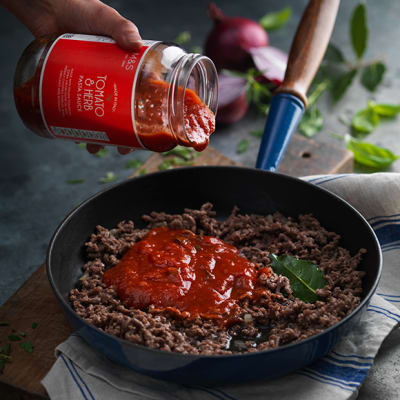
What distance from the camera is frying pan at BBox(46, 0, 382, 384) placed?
147cm

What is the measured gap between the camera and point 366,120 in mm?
3182

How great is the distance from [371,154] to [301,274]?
112 centimetres

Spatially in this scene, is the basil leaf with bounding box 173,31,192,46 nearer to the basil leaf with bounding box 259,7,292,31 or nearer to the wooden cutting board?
the basil leaf with bounding box 259,7,292,31

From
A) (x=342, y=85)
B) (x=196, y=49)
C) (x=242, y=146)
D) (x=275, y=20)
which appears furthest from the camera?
(x=275, y=20)

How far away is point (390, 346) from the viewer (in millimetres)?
1902

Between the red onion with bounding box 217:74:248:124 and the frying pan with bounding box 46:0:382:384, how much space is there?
0.67 m

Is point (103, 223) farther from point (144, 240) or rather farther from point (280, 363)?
point (280, 363)


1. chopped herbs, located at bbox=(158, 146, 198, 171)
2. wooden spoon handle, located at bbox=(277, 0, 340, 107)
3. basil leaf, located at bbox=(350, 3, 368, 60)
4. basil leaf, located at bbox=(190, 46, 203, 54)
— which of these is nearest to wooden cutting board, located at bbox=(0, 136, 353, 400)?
chopped herbs, located at bbox=(158, 146, 198, 171)

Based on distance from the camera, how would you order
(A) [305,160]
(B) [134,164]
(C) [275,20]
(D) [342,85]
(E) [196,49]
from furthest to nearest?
(C) [275,20]
(E) [196,49]
(D) [342,85]
(B) [134,164]
(A) [305,160]

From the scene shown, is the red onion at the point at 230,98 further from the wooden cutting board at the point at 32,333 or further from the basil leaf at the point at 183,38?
the wooden cutting board at the point at 32,333

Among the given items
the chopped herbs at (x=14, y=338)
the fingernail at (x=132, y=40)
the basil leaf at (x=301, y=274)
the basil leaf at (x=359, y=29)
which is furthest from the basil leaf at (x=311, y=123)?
the chopped herbs at (x=14, y=338)

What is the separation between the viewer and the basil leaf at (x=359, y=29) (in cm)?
337

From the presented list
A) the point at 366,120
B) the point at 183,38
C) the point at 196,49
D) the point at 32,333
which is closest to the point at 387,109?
the point at 366,120

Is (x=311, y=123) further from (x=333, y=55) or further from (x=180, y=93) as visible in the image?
(x=180, y=93)
